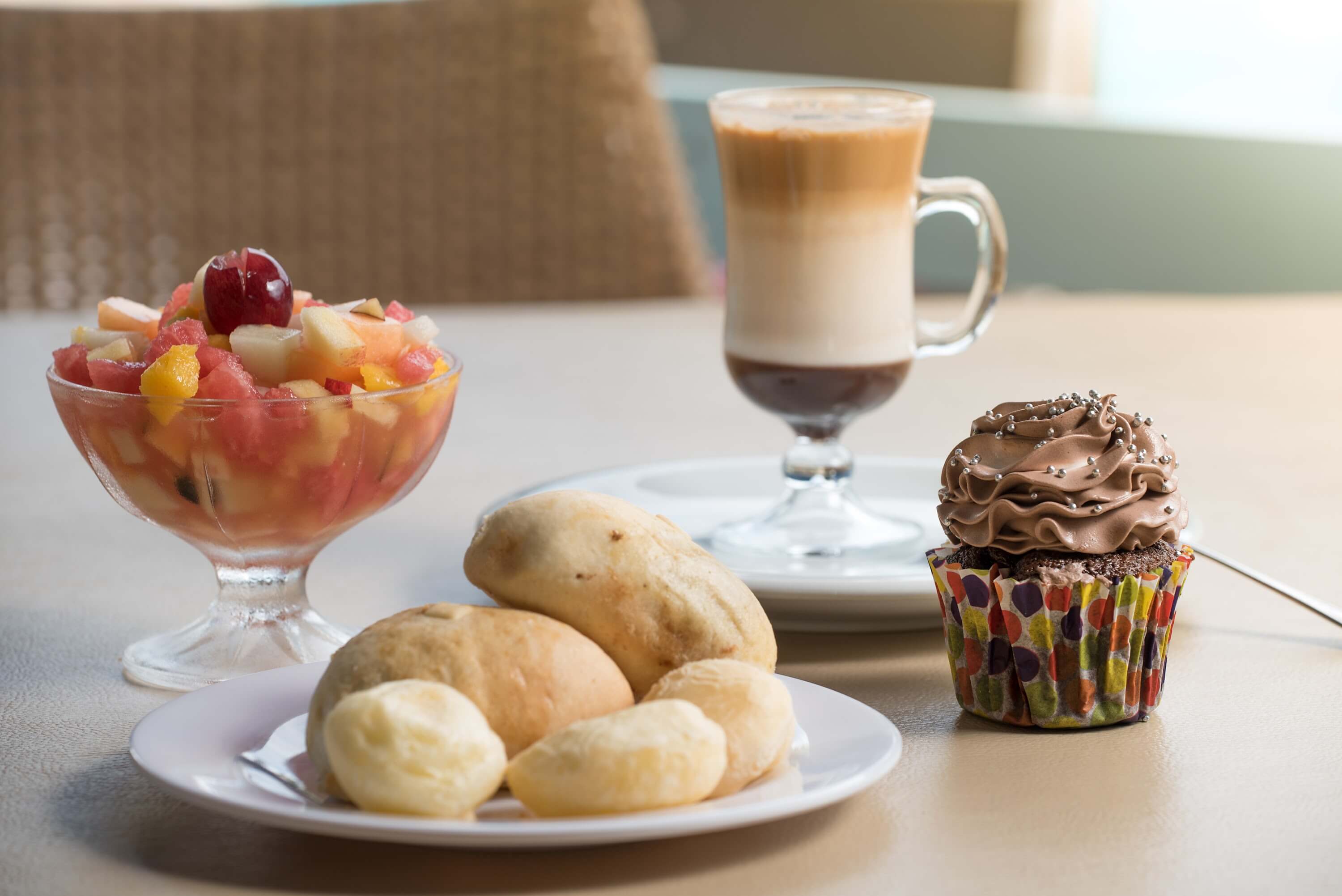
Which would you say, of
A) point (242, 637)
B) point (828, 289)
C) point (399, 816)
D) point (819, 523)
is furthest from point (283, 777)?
point (828, 289)

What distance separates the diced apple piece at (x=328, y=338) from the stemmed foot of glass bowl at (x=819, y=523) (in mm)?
398

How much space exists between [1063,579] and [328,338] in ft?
1.68

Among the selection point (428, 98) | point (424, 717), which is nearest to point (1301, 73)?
point (428, 98)

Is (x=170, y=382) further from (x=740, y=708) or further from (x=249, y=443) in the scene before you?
(x=740, y=708)

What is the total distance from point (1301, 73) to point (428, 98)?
133 inches

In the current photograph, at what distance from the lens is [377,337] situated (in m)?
1.05

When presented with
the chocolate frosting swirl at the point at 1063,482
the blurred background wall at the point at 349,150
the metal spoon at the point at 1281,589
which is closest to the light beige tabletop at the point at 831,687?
the metal spoon at the point at 1281,589

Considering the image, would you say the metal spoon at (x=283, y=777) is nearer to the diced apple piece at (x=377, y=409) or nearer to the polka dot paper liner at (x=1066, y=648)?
the diced apple piece at (x=377, y=409)

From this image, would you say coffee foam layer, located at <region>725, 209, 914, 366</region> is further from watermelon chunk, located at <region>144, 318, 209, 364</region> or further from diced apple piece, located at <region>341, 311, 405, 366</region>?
watermelon chunk, located at <region>144, 318, 209, 364</region>

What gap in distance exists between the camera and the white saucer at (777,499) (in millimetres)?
1082

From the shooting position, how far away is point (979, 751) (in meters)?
0.90

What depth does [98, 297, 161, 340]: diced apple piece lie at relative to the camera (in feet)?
3.53

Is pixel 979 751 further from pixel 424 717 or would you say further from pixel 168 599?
pixel 168 599

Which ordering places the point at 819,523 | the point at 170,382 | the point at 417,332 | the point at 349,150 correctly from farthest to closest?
the point at 349,150, the point at 819,523, the point at 417,332, the point at 170,382
